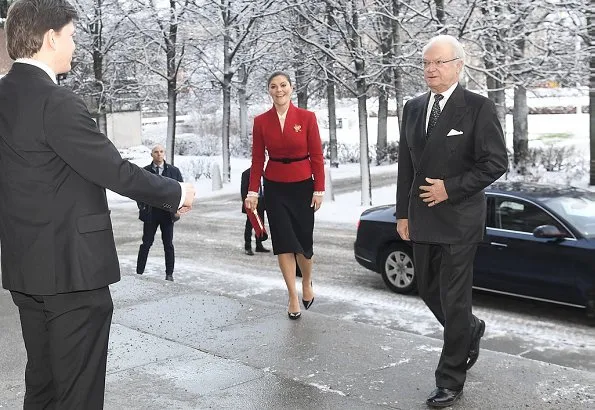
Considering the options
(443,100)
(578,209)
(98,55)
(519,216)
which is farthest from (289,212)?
(98,55)

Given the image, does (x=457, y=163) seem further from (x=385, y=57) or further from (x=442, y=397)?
(x=385, y=57)

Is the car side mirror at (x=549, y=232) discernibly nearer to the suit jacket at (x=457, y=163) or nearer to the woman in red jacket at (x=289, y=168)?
the woman in red jacket at (x=289, y=168)

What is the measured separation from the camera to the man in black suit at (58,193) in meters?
3.10

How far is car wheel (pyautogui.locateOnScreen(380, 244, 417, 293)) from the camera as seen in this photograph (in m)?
10.0

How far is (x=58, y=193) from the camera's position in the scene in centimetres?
313

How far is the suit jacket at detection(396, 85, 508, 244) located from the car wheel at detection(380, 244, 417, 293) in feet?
17.4

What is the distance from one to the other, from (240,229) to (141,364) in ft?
36.9

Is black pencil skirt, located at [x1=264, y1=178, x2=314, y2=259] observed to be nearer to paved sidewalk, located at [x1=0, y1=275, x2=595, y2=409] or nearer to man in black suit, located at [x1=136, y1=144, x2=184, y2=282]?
paved sidewalk, located at [x1=0, y1=275, x2=595, y2=409]

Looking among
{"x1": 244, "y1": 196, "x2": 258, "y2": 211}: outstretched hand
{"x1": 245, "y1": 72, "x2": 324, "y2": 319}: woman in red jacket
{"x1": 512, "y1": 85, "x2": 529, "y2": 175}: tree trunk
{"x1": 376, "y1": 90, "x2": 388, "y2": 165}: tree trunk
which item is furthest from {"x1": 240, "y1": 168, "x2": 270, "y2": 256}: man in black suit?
{"x1": 376, "y1": 90, "x2": 388, "y2": 165}: tree trunk

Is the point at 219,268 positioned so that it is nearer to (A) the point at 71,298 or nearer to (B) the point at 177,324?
(B) the point at 177,324

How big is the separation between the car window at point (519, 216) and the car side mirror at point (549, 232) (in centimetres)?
12

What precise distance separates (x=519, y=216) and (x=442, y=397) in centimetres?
500

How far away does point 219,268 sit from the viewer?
12172mm

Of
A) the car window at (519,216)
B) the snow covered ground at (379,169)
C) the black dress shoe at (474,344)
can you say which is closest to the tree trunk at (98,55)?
the snow covered ground at (379,169)
